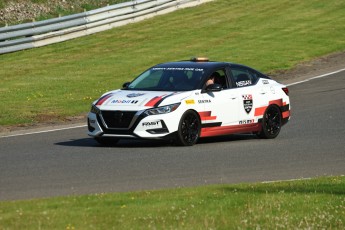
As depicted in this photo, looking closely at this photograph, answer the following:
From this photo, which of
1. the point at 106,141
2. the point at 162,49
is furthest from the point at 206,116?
the point at 162,49

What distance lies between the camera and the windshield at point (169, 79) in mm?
18422

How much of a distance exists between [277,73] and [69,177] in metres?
16.2

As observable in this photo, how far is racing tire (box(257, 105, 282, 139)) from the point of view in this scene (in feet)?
63.1

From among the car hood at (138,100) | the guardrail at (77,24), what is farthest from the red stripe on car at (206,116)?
the guardrail at (77,24)

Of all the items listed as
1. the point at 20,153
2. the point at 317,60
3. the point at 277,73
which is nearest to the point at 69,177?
the point at 20,153

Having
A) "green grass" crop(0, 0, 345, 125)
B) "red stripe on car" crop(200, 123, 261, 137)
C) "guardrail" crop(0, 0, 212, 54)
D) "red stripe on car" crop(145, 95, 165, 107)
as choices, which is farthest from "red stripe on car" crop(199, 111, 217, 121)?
"guardrail" crop(0, 0, 212, 54)

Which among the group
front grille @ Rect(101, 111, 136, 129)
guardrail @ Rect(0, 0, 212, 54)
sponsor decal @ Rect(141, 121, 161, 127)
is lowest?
sponsor decal @ Rect(141, 121, 161, 127)

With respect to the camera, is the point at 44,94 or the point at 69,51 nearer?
the point at 44,94

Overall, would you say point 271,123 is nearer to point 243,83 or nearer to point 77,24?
point 243,83

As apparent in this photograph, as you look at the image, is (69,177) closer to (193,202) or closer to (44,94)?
(193,202)

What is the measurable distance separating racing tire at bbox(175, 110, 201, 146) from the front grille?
2.56 ft

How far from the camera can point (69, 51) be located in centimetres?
3372

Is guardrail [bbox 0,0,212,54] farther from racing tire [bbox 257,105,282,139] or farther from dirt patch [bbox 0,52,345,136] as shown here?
racing tire [bbox 257,105,282,139]

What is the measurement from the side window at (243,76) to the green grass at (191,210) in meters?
6.46
